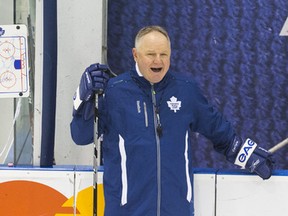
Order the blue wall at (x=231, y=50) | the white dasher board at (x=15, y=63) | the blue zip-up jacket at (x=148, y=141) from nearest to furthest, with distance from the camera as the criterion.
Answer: the blue zip-up jacket at (x=148, y=141), the white dasher board at (x=15, y=63), the blue wall at (x=231, y=50)

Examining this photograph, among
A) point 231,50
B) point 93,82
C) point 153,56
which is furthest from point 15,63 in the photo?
point 231,50

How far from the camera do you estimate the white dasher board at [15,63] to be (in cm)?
282

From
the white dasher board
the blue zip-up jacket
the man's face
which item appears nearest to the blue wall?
the white dasher board

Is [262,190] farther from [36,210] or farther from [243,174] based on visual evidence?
[36,210]

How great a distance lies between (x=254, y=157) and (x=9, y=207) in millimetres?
1305

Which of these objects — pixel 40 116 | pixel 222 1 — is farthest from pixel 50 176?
pixel 222 1

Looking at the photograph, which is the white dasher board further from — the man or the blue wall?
the blue wall

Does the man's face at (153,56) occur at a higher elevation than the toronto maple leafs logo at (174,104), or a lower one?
higher

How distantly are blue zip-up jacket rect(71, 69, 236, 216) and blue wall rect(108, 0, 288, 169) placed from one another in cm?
137

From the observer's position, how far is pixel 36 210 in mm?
2641

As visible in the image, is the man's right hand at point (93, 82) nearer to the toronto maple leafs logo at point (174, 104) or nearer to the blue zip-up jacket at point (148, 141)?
the blue zip-up jacket at point (148, 141)

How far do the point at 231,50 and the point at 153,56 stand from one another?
157 centimetres

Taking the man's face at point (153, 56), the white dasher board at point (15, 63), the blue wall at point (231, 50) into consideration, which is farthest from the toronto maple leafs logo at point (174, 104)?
the blue wall at point (231, 50)

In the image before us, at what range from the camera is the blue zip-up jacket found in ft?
7.20
